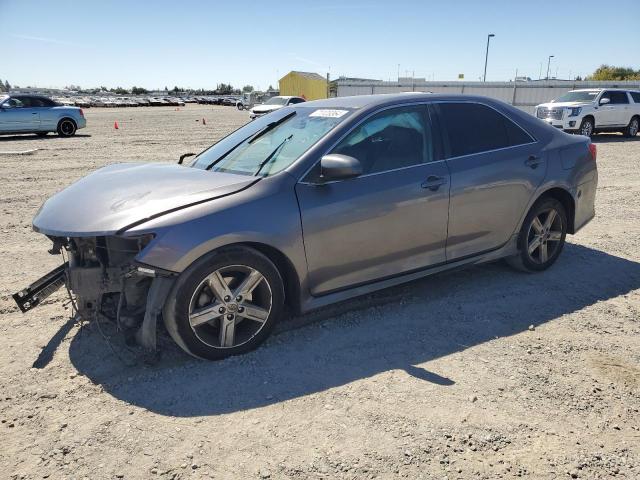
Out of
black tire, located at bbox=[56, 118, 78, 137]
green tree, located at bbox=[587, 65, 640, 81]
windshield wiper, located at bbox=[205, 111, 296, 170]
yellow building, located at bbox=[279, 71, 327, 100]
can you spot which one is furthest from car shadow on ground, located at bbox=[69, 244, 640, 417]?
green tree, located at bbox=[587, 65, 640, 81]

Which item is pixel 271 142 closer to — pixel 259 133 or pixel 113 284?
pixel 259 133

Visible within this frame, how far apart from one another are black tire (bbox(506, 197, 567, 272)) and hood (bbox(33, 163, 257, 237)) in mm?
2726

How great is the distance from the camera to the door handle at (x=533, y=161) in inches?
186

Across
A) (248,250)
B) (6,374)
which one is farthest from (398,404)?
(6,374)

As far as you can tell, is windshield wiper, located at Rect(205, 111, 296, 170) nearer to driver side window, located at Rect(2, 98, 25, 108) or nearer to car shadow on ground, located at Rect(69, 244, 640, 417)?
car shadow on ground, located at Rect(69, 244, 640, 417)

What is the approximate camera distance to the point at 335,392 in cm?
314

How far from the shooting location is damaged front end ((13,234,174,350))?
3254 millimetres

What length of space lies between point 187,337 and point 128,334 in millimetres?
490

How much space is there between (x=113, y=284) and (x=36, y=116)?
18.1 meters

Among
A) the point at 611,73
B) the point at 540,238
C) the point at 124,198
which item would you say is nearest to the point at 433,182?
the point at 540,238

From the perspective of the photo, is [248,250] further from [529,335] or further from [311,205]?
[529,335]

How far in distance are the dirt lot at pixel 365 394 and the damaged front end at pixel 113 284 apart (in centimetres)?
29

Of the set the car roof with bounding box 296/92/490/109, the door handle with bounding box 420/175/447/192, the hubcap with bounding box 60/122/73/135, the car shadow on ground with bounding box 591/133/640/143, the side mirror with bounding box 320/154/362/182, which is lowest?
the car shadow on ground with bounding box 591/133/640/143

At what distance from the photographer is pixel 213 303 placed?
133 inches
